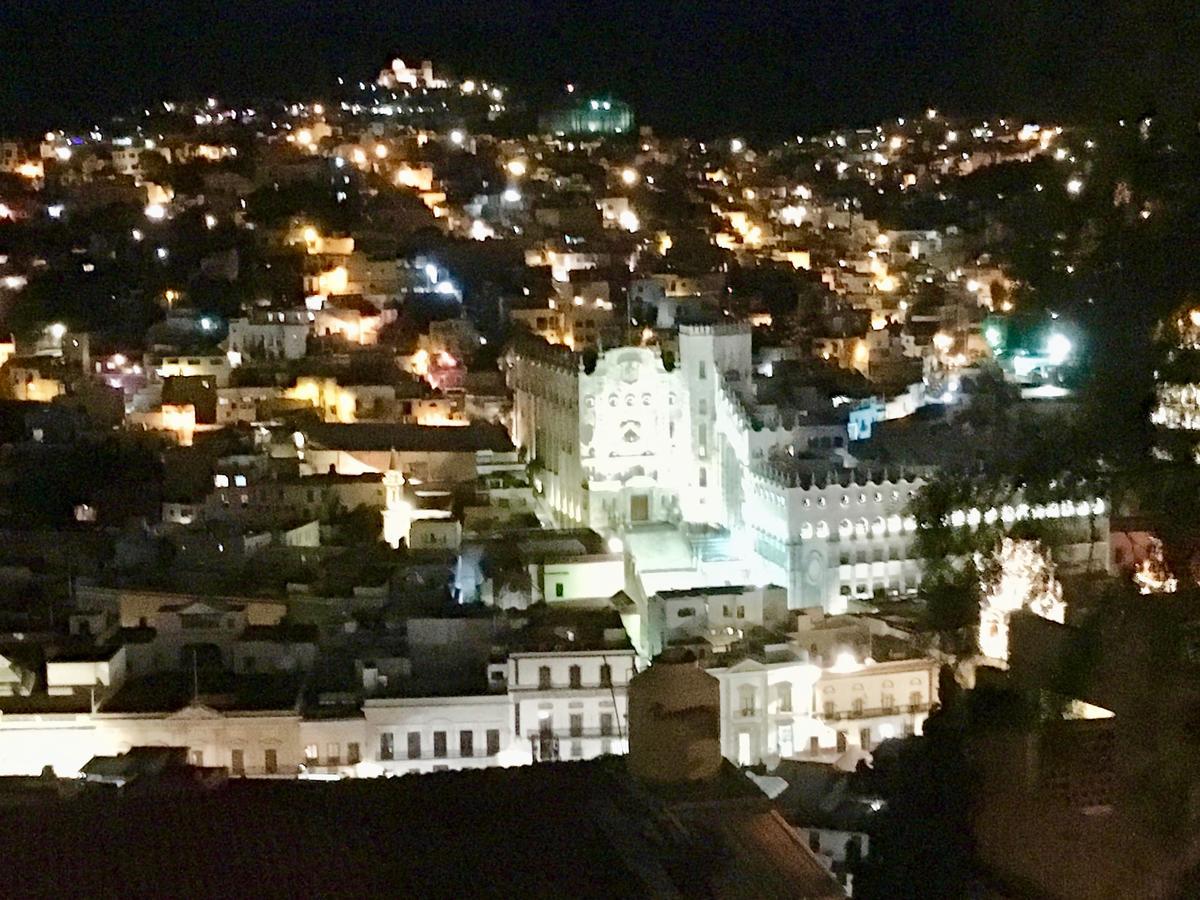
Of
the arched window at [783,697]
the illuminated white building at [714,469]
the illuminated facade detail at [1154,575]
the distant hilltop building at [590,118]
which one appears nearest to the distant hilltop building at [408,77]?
the distant hilltop building at [590,118]

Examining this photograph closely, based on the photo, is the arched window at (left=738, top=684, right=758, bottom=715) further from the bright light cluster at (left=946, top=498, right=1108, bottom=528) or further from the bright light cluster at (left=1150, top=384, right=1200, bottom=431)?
the bright light cluster at (left=1150, top=384, right=1200, bottom=431)

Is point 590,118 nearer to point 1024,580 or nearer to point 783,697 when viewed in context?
point 783,697

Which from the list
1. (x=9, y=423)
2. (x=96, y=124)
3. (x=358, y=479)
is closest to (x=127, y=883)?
(x=358, y=479)

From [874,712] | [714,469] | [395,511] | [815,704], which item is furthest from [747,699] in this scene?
[714,469]

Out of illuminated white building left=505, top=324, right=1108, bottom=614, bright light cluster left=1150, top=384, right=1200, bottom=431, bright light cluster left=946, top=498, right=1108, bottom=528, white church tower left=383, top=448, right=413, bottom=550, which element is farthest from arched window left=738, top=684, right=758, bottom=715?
bright light cluster left=1150, top=384, right=1200, bottom=431

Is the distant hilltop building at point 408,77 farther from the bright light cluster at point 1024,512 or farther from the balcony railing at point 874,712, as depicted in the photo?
the bright light cluster at point 1024,512

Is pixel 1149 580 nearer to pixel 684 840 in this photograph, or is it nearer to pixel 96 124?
pixel 684 840
